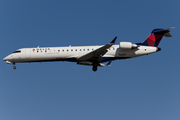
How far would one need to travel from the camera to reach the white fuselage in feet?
94.6

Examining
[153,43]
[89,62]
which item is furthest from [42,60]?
[153,43]

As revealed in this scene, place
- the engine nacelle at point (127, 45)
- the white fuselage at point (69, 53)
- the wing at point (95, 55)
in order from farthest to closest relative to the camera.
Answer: the white fuselage at point (69, 53), the engine nacelle at point (127, 45), the wing at point (95, 55)

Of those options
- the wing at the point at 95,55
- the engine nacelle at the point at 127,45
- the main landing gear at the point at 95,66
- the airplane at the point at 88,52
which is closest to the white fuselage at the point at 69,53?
the airplane at the point at 88,52

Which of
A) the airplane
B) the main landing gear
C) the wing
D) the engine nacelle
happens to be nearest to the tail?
the airplane

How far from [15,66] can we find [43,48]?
3.72 metres

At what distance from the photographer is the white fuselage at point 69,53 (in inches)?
1136

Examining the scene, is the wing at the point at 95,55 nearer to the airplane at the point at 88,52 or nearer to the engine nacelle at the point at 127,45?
the airplane at the point at 88,52

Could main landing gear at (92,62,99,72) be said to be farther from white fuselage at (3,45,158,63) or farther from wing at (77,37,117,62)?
white fuselage at (3,45,158,63)

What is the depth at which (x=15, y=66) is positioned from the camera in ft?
98.6

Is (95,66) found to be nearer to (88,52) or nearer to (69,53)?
(88,52)

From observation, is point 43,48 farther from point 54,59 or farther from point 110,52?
point 110,52

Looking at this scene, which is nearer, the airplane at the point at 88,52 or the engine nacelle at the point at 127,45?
the engine nacelle at the point at 127,45

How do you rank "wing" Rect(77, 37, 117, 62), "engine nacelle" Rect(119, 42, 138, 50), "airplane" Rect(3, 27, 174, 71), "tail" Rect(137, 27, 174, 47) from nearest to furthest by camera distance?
"wing" Rect(77, 37, 117, 62) → "engine nacelle" Rect(119, 42, 138, 50) → "airplane" Rect(3, 27, 174, 71) → "tail" Rect(137, 27, 174, 47)

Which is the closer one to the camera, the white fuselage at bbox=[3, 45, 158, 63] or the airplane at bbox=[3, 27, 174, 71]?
the airplane at bbox=[3, 27, 174, 71]
